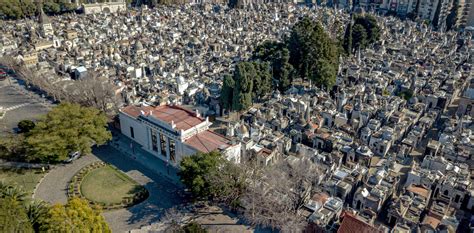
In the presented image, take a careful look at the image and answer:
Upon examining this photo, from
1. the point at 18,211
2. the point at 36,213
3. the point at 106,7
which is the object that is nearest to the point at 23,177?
the point at 36,213

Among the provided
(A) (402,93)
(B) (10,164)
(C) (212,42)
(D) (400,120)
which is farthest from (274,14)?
(B) (10,164)

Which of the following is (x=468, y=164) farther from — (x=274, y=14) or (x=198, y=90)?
(x=274, y=14)

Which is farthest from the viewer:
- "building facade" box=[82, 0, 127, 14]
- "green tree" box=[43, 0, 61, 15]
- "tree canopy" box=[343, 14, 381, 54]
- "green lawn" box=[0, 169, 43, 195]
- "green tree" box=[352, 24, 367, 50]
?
"building facade" box=[82, 0, 127, 14]

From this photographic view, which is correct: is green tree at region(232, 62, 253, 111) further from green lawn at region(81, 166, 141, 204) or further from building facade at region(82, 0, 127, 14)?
building facade at region(82, 0, 127, 14)

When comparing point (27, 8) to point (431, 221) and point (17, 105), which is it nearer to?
point (17, 105)

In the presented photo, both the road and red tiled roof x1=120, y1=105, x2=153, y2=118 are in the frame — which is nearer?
red tiled roof x1=120, y1=105, x2=153, y2=118

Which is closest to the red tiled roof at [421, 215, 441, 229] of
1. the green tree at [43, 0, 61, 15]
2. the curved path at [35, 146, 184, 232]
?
the curved path at [35, 146, 184, 232]
